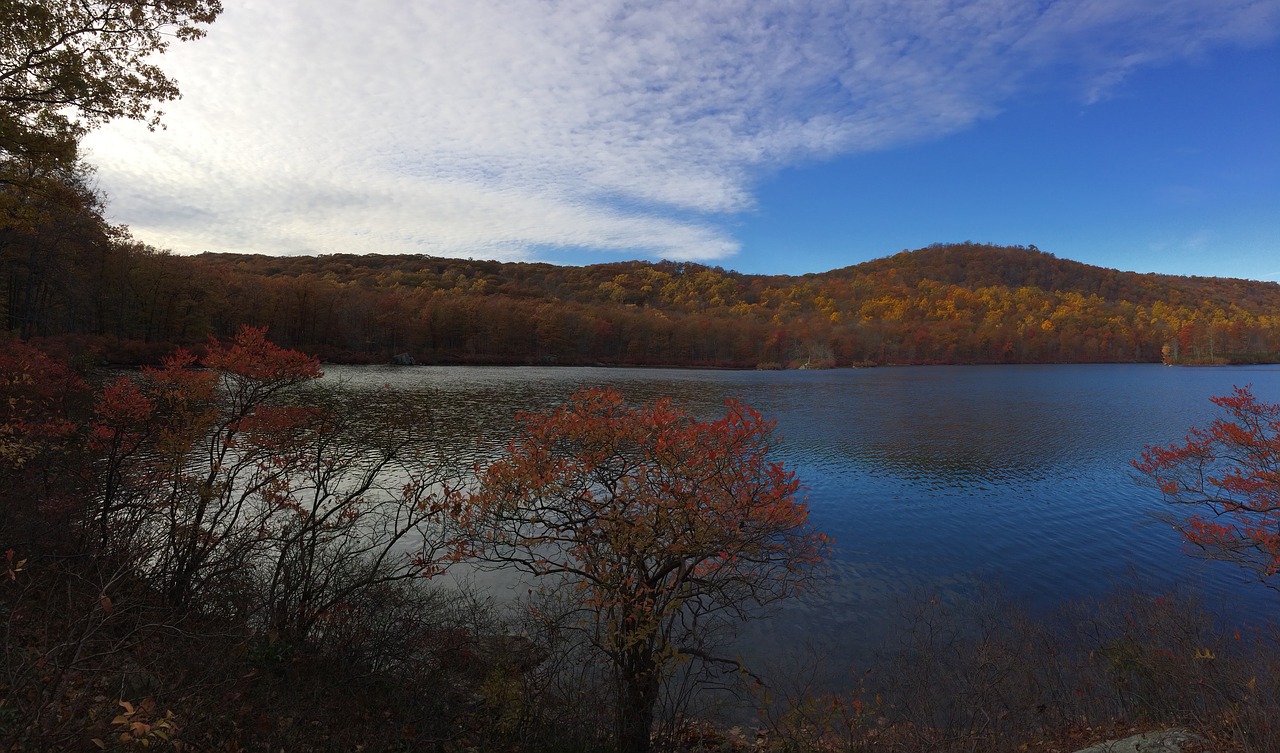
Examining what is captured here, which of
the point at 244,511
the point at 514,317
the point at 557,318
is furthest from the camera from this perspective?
the point at 557,318

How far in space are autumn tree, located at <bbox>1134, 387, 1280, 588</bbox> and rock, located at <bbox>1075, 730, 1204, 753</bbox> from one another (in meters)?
11.4

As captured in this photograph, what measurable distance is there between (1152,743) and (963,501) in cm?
1668

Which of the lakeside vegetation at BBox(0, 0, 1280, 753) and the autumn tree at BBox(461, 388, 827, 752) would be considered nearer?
the lakeside vegetation at BBox(0, 0, 1280, 753)

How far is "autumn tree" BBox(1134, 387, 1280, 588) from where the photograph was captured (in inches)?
650

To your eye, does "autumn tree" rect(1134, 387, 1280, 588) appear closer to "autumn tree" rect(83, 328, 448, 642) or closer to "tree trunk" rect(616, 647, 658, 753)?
"tree trunk" rect(616, 647, 658, 753)

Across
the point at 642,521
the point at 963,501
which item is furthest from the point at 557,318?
the point at 642,521

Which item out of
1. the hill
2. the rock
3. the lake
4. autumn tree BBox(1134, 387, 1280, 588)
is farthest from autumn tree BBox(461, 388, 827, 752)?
the hill

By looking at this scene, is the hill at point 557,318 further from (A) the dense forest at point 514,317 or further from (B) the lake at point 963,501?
(B) the lake at point 963,501

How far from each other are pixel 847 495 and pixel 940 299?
194611mm

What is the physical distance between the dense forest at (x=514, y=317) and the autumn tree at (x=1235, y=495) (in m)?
32.2

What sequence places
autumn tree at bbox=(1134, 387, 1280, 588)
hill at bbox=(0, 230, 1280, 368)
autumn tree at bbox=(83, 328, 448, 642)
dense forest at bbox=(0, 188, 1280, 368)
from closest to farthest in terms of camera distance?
autumn tree at bbox=(83, 328, 448, 642)
autumn tree at bbox=(1134, 387, 1280, 588)
dense forest at bbox=(0, 188, 1280, 368)
hill at bbox=(0, 230, 1280, 368)

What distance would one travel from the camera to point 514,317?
4808 inches

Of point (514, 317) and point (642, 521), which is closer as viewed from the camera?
point (642, 521)

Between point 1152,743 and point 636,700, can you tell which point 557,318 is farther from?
point 1152,743
